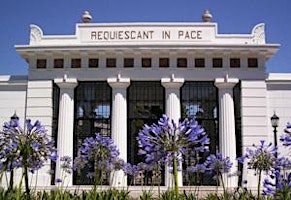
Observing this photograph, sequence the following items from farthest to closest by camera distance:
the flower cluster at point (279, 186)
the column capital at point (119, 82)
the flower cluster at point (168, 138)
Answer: the column capital at point (119, 82) < the flower cluster at point (168, 138) < the flower cluster at point (279, 186)

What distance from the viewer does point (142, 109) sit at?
28.1m

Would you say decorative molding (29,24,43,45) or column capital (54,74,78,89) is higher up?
decorative molding (29,24,43,45)

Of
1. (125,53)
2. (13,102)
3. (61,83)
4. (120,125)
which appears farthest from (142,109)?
(13,102)

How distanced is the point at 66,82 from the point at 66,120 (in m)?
2.51

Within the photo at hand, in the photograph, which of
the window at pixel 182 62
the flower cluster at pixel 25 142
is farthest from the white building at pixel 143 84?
the flower cluster at pixel 25 142

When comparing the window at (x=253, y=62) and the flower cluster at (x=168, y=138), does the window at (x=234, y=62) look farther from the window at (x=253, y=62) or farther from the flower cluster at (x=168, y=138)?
the flower cluster at (x=168, y=138)

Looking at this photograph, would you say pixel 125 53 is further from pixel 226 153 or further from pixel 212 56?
pixel 226 153

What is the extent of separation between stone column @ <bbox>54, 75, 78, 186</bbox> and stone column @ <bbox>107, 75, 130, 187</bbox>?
2663 mm

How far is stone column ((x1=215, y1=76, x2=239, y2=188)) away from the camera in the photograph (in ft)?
86.7

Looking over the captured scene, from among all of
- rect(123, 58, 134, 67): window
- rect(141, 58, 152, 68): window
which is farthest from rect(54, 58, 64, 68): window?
rect(141, 58, 152, 68): window

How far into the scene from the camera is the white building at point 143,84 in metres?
27.0

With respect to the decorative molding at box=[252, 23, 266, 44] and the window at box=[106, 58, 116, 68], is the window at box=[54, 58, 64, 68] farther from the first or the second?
the decorative molding at box=[252, 23, 266, 44]

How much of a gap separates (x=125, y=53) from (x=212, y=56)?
569 cm

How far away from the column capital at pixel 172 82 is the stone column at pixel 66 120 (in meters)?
5.85
